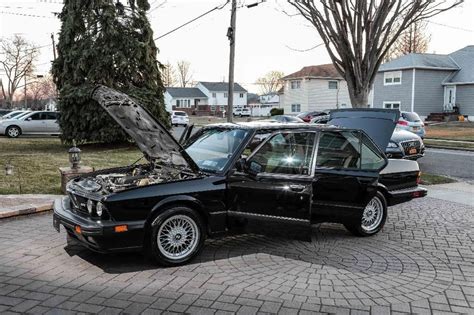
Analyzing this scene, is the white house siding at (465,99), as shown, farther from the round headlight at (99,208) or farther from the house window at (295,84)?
the round headlight at (99,208)

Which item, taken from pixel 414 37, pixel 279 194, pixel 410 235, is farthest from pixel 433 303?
pixel 414 37

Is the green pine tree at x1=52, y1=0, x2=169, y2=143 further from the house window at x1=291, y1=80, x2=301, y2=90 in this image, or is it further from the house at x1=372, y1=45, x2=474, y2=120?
the house window at x1=291, y1=80, x2=301, y2=90

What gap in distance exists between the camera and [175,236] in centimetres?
516

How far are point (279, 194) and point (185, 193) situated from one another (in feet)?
3.75

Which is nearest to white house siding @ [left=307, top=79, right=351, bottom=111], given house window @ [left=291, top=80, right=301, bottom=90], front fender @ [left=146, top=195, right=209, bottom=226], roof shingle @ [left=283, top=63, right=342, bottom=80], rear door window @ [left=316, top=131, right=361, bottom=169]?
roof shingle @ [left=283, top=63, right=342, bottom=80]

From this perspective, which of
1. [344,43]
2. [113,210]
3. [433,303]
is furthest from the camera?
[344,43]

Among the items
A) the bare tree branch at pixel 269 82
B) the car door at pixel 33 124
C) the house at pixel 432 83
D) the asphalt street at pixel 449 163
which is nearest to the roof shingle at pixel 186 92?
the bare tree branch at pixel 269 82

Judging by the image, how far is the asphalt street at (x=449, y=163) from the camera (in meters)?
13.7

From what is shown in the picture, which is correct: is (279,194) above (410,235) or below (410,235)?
above

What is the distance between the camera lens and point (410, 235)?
658 cm

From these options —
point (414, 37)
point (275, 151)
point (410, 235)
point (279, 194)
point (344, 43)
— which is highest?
point (414, 37)

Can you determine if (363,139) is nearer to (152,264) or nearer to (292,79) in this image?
(152,264)

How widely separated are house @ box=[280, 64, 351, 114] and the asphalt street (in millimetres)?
Answer: 33152

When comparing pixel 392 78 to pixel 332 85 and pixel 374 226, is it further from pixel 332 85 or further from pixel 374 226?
pixel 374 226
